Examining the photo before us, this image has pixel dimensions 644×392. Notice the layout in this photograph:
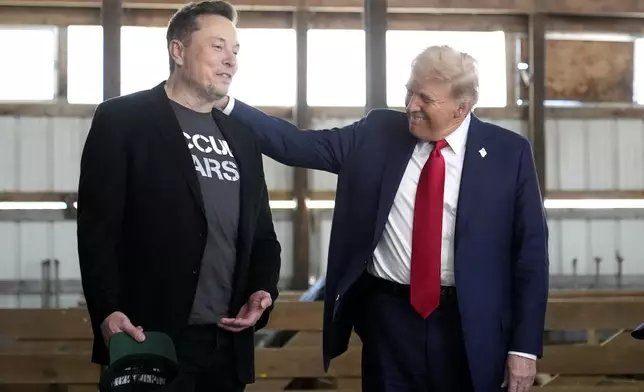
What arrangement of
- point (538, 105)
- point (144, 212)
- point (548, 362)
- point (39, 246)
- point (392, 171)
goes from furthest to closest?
point (39, 246), point (538, 105), point (548, 362), point (392, 171), point (144, 212)

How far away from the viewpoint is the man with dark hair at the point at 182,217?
1.72 metres

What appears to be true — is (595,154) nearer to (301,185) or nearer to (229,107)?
(301,185)

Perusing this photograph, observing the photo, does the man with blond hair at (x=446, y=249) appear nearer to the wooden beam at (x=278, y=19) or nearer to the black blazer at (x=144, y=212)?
the black blazer at (x=144, y=212)

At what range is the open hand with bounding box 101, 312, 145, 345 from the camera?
5.49 ft

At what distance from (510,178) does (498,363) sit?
17.0 inches

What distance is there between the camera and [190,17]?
190 centimetres

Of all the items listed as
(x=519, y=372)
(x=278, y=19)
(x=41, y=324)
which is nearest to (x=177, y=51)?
(x=519, y=372)

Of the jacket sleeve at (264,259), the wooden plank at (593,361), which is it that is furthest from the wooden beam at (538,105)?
the jacket sleeve at (264,259)

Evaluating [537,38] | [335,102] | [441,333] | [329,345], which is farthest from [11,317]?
[537,38]

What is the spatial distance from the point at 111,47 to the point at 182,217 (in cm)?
450

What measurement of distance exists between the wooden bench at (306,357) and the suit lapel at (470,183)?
2353mm

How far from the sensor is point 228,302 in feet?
6.07

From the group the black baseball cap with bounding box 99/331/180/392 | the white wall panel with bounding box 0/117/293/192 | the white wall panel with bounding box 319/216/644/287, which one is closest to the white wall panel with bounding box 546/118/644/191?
the white wall panel with bounding box 319/216/644/287

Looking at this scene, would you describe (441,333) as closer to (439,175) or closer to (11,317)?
(439,175)
